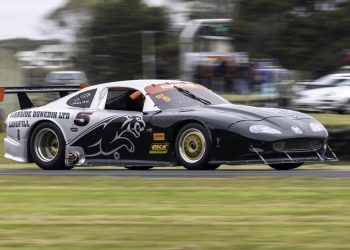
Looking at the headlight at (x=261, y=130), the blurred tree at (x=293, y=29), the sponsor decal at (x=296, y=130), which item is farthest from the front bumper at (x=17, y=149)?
the blurred tree at (x=293, y=29)

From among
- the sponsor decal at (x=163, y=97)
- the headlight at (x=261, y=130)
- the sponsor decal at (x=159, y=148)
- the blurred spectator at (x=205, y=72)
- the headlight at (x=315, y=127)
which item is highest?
the sponsor decal at (x=163, y=97)

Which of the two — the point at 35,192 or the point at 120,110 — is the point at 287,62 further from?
the point at 35,192

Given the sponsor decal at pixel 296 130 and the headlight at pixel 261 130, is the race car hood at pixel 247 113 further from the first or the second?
the sponsor decal at pixel 296 130

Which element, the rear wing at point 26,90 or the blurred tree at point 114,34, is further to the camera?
the blurred tree at point 114,34

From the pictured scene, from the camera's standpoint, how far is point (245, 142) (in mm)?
10609

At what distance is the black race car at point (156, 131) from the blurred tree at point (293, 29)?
83.9ft

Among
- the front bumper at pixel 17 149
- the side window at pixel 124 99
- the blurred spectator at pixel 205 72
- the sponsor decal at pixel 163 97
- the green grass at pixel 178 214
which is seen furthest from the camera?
the blurred spectator at pixel 205 72

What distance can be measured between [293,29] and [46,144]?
2958 cm

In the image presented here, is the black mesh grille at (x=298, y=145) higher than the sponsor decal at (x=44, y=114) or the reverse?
the reverse

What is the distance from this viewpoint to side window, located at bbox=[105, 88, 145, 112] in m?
11.8

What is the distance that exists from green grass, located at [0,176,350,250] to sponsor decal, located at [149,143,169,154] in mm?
1780

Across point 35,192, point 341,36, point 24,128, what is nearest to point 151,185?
point 35,192

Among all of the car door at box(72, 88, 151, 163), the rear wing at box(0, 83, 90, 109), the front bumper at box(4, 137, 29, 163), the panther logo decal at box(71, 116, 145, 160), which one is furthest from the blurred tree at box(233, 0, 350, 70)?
the panther logo decal at box(71, 116, 145, 160)

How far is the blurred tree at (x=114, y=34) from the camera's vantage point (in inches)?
1351
